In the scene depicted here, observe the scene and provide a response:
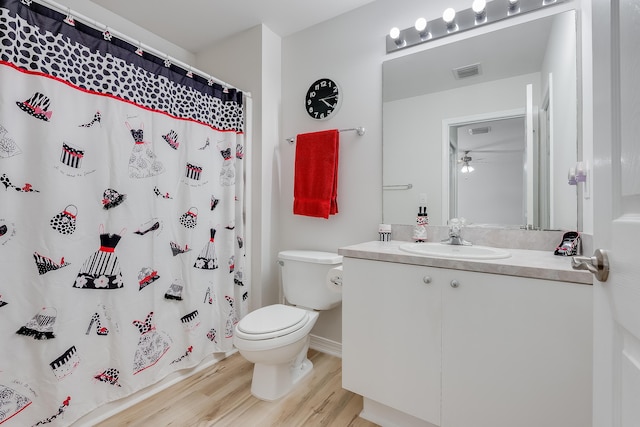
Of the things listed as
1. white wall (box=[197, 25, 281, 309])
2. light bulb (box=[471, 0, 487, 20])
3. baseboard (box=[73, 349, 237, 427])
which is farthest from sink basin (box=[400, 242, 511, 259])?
baseboard (box=[73, 349, 237, 427])

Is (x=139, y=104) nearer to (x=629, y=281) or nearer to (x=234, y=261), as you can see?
(x=234, y=261)

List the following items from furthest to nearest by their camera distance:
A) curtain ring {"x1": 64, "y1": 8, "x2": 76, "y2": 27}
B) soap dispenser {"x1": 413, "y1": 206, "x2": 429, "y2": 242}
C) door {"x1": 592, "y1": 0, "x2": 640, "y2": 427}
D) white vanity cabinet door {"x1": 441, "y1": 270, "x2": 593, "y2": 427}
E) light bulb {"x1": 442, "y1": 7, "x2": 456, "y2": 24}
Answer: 1. soap dispenser {"x1": 413, "y1": 206, "x2": 429, "y2": 242}
2. light bulb {"x1": 442, "y1": 7, "x2": 456, "y2": 24}
3. curtain ring {"x1": 64, "y1": 8, "x2": 76, "y2": 27}
4. white vanity cabinet door {"x1": 441, "y1": 270, "x2": 593, "y2": 427}
5. door {"x1": 592, "y1": 0, "x2": 640, "y2": 427}

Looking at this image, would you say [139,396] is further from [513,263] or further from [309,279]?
[513,263]

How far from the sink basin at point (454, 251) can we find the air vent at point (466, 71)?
0.94 m

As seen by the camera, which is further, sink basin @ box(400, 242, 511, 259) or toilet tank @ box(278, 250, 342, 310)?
toilet tank @ box(278, 250, 342, 310)

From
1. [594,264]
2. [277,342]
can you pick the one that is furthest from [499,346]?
[277,342]

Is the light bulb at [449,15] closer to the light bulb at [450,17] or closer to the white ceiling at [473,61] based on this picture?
the light bulb at [450,17]

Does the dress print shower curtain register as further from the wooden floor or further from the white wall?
the white wall

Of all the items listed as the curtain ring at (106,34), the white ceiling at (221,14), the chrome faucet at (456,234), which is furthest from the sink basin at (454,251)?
the curtain ring at (106,34)

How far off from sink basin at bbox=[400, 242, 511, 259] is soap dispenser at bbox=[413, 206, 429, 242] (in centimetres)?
13

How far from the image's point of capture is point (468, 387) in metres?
1.18

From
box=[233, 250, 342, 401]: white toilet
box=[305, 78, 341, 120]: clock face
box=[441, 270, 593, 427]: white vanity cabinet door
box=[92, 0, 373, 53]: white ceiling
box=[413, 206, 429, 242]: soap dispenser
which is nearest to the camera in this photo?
box=[441, 270, 593, 427]: white vanity cabinet door

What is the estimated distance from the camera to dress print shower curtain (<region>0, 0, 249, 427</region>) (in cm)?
122

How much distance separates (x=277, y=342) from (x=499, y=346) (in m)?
0.99
